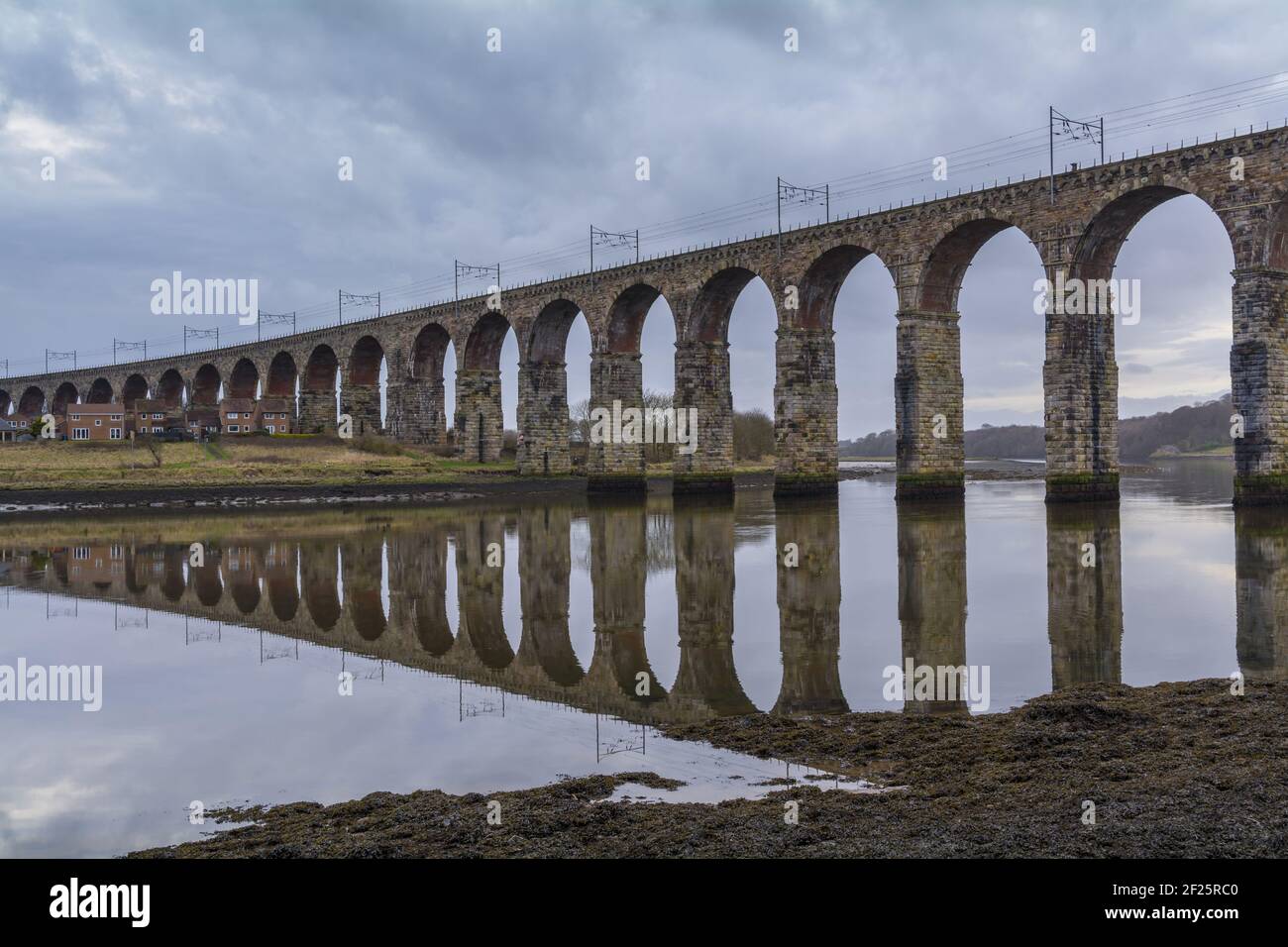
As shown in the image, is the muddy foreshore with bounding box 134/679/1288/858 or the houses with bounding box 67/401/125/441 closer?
the muddy foreshore with bounding box 134/679/1288/858

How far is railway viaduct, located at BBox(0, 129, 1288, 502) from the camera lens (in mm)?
33281

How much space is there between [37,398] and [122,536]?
433ft

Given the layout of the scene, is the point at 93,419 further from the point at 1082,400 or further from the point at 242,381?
the point at 1082,400

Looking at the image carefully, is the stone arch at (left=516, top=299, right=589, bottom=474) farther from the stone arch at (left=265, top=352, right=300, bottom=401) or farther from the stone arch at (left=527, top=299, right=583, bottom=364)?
the stone arch at (left=265, top=352, right=300, bottom=401)

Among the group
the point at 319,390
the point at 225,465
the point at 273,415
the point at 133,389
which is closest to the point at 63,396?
the point at 133,389

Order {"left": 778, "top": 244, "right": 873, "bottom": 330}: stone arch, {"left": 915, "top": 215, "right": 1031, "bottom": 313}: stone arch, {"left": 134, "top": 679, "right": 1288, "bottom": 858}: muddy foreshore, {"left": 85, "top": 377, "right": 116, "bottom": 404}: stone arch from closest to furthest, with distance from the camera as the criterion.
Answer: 1. {"left": 134, "top": 679, "right": 1288, "bottom": 858}: muddy foreshore
2. {"left": 915, "top": 215, "right": 1031, "bottom": 313}: stone arch
3. {"left": 778, "top": 244, "right": 873, "bottom": 330}: stone arch
4. {"left": 85, "top": 377, "right": 116, "bottom": 404}: stone arch

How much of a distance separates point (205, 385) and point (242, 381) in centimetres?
929

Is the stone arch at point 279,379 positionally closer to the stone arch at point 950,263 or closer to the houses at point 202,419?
the houses at point 202,419

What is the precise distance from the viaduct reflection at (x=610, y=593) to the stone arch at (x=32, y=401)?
422 feet

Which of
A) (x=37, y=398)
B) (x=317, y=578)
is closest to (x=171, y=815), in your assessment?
(x=317, y=578)

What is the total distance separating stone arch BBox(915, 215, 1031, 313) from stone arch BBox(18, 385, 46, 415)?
139m

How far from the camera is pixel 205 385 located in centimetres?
11062

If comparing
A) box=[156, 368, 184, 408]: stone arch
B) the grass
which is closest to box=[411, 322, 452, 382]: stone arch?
the grass

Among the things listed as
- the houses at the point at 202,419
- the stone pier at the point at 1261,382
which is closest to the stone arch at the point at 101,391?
the houses at the point at 202,419
